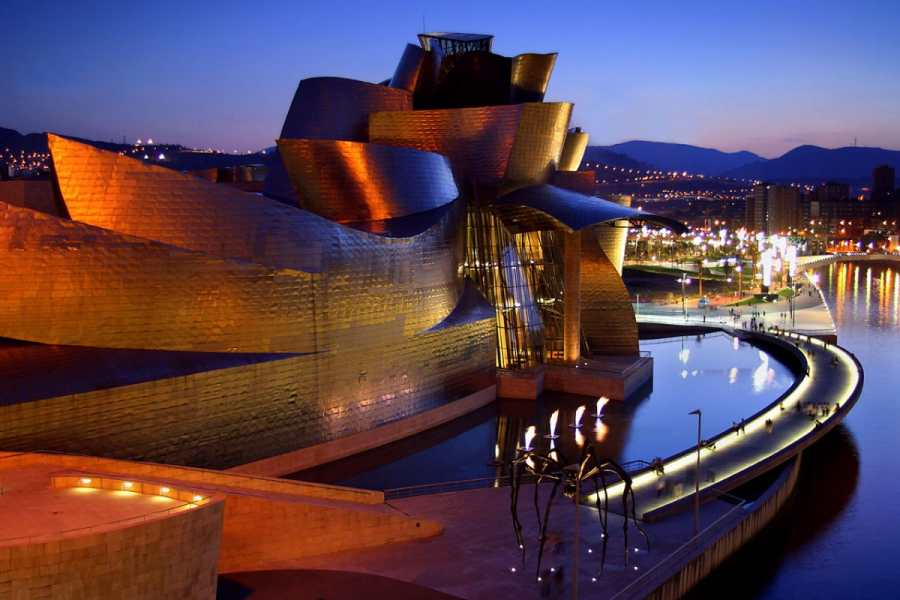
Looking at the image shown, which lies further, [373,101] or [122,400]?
[373,101]

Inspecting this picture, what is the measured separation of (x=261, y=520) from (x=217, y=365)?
448 centimetres

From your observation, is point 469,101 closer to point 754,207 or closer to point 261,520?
point 261,520

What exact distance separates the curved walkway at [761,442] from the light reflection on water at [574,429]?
40.7 inches

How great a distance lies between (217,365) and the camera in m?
18.5

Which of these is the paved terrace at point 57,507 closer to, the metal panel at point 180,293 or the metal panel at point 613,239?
the metal panel at point 180,293

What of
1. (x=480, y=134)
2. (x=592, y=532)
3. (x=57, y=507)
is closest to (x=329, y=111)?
(x=480, y=134)

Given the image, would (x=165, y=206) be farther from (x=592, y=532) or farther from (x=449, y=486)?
(x=592, y=532)

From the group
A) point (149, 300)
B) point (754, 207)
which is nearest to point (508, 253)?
point (149, 300)

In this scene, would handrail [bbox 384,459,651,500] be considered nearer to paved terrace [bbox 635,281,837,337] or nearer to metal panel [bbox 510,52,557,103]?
metal panel [bbox 510,52,557,103]

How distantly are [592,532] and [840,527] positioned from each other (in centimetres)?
691

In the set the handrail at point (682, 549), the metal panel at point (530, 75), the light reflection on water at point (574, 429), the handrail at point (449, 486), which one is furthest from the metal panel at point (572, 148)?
the handrail at point (682, 549)

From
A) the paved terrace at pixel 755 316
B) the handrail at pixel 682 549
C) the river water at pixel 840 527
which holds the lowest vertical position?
the river water at pixel 840 527

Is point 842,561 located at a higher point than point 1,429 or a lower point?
lower

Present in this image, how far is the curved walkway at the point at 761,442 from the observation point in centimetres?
1884
